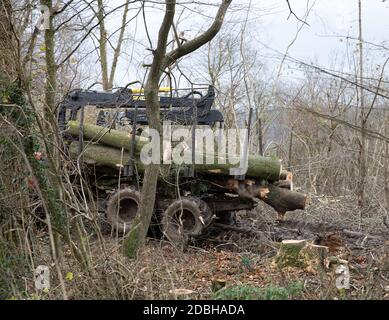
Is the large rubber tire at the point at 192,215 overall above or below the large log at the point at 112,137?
below

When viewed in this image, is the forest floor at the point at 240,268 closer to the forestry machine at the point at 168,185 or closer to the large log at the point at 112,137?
the forestry machine at the point at 168,185

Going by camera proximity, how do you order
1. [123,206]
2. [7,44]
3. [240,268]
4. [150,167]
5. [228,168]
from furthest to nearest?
[123,206] < [228,168] < [240,268] < [150,167] < [7,44]

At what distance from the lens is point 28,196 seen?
668 centimetres

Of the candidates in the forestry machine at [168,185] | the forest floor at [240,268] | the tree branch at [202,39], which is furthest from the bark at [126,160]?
the tree branch at [202,39]

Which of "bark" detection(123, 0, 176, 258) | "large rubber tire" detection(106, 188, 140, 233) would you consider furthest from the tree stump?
"large rubber tire" detection(106, 188, 140, 233)

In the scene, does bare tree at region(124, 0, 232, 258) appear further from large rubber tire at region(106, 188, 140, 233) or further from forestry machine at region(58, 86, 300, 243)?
large rubber tire at region(106, 188, 140, 233)

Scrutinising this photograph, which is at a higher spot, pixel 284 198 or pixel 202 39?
pixel 202 39

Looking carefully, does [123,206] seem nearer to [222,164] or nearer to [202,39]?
[222,164]

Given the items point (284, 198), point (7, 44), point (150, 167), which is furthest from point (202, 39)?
point (284, 198)

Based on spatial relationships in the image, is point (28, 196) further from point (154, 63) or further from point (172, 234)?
point (172, 234)

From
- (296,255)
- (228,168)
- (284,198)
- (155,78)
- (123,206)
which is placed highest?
(155,78)

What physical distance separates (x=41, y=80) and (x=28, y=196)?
1637 mm

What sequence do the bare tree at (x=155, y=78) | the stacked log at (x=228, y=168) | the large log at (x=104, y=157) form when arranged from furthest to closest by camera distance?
1. the large log at (x=104, y=157)
2. the stacked log at (x=228, y=168)
3. the bare tree at (x=155, y=78)

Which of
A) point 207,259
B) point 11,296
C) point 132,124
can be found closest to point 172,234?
point 207,259
